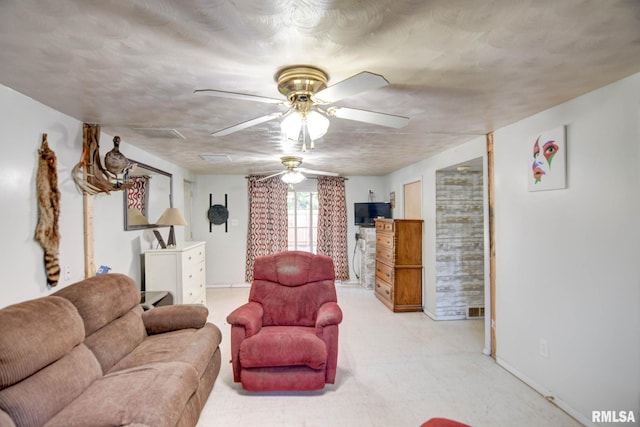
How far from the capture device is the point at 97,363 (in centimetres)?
204

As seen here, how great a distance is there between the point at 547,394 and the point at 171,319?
311 centimetres

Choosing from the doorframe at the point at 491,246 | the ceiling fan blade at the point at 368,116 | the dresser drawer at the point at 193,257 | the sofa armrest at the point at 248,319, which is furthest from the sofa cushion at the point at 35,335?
the doorframe at the point at 491,246

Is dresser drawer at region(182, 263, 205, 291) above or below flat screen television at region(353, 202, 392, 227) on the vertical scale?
below

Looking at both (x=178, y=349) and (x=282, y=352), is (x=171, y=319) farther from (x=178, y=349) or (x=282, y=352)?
(x=282, y=352)

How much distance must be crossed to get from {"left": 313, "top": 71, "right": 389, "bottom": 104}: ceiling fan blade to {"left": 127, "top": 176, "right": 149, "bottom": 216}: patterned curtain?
2.94 metres

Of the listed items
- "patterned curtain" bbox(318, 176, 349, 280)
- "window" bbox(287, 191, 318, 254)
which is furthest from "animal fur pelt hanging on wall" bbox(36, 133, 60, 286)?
"patterned curtain" bbox(318, 176, 349, 280)

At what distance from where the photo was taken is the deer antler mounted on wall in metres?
2.71

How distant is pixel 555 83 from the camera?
6.43 ft

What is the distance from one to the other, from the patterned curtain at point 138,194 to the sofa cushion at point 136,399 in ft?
7.20

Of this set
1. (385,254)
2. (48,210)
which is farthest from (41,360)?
(385,254)

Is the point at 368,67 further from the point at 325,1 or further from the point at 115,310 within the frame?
the point at 115,310

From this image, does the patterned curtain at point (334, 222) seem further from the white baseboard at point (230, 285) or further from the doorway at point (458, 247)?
the doorway at point (458, 247)

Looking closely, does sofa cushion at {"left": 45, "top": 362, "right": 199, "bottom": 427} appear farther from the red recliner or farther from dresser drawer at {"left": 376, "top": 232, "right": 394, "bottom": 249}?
dresser drawer at {"left": 376, "top": 232, "right": 394, "bottom": 249}

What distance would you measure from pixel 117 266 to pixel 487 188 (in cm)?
392
